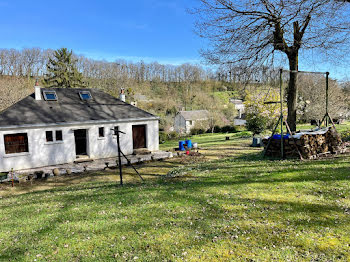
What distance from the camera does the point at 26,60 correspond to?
61.8m

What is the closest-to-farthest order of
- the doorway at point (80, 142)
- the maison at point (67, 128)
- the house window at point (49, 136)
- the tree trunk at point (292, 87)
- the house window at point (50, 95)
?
the tree trunk at point (292, 87), the maison at point (67, 128), the house window at point (49, 136), the house window at point (50, 95), the doorway at point (80, 142)

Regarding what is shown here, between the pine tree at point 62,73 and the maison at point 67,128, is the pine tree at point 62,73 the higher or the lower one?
the higher one

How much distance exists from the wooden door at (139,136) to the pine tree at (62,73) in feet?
113

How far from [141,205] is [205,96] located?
70.1 metres

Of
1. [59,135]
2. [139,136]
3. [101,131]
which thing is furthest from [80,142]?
[139,136]

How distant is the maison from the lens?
16047 millimetres

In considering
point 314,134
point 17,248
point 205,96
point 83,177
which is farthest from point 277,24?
point 205,96

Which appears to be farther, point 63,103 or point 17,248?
point 63,103

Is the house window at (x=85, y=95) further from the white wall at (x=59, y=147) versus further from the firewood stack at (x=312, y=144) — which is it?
the firewood stack at (x=312, y=144)

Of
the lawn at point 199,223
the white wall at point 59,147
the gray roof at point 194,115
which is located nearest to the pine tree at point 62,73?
the gray roof at point 194,115

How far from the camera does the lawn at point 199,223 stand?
3.99m

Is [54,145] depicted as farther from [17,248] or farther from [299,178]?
[299,178]

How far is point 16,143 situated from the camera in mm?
16016

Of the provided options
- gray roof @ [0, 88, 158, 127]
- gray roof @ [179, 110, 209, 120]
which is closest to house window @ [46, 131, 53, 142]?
gray roof @ [0, 88, 158, 127]
